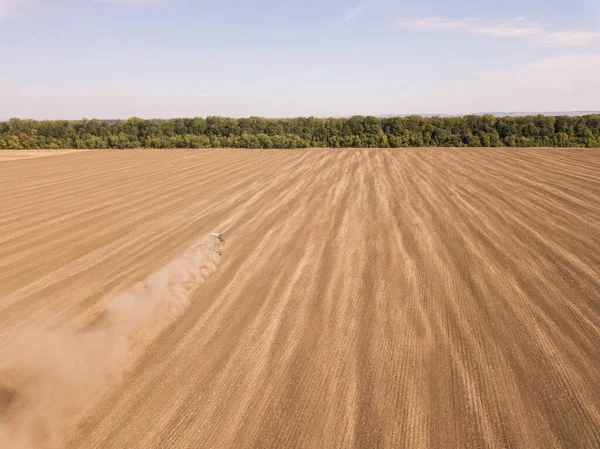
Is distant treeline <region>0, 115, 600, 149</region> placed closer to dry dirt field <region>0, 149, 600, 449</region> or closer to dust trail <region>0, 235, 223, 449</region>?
dry dirt field <region>0, 149, 600, 449</region>

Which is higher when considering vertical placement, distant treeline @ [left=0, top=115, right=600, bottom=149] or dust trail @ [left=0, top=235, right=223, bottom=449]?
distant treeline @ [left=0, top=115, right=600, bottom=149]

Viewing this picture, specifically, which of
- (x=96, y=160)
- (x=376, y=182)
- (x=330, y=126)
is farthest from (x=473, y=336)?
(x=330, y=126)

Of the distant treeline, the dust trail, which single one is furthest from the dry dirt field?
the distant treeline

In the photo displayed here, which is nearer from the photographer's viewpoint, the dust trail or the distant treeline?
the dust trail

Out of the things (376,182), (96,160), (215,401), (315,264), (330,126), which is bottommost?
(215,401)

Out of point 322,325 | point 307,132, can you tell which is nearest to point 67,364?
point 322,325

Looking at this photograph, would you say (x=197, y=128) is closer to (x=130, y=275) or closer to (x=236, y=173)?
(x=236, y=173)

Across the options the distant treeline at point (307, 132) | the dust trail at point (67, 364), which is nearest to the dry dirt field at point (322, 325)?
the dust trail at point (67, 364)
